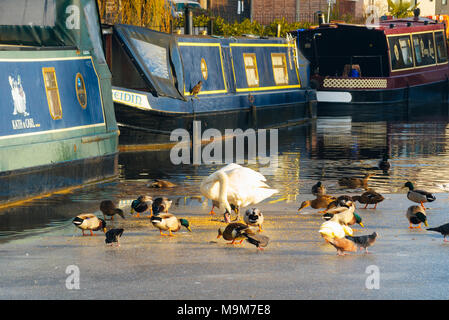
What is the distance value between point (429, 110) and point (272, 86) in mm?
10201

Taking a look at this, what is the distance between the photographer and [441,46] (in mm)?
37812

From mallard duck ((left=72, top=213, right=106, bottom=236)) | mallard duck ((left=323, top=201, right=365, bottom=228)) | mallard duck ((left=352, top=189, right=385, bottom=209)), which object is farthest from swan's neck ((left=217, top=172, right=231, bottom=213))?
mallard duck ((left=352, top=189, right=385, bottom=209))

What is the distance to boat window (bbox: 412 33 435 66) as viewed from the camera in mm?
34972

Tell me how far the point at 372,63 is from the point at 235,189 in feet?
80.0

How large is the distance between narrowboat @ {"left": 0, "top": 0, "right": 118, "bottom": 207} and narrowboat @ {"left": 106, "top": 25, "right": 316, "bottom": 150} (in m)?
4.17

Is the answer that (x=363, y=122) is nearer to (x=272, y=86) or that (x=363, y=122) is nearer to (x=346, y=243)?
(x=272, y=86)

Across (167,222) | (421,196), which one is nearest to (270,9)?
(421,196)

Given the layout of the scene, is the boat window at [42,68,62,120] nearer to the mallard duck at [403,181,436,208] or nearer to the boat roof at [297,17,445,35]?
the mallard duck at [403,181,436,208]

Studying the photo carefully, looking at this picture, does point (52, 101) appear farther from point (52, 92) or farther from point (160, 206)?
point (160, 206)

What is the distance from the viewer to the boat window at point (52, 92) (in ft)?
41.5

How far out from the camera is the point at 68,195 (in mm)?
12516

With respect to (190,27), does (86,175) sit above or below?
below

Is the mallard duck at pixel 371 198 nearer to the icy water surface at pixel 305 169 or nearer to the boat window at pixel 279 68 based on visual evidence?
the icy water surface at pixel 305 169

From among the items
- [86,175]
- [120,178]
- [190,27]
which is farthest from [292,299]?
[190,27]
